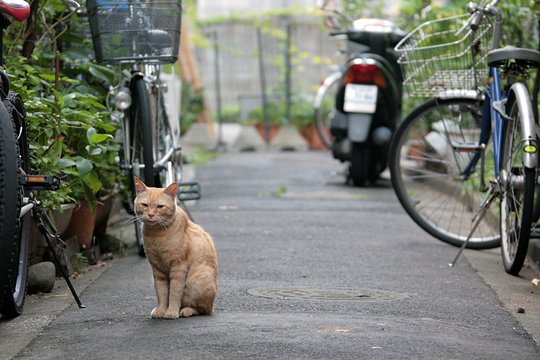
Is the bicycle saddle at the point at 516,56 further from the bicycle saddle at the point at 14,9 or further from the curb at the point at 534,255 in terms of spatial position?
the bicycle saddle at the point at 14,9

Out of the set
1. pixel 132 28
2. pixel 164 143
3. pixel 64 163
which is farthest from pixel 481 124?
pixel 64 163

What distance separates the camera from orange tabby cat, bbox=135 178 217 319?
14.8 feet

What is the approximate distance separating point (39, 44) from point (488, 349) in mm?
3731

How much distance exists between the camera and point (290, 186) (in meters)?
10.9

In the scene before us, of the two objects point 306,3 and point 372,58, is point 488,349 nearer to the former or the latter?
point 372,58

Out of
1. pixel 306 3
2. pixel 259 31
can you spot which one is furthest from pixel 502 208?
pixel 306 3

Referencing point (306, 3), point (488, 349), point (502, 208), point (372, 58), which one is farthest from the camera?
point (306, 3)

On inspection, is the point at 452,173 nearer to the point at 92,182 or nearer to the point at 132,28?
the point at 132,28

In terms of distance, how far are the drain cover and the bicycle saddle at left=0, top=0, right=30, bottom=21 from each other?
1.62m

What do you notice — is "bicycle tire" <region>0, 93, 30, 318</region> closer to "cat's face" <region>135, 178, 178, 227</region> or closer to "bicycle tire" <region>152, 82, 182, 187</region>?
"cat's face" <region>135, 178, 178, 227</region>

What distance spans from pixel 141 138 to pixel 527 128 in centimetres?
215

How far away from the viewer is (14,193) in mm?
4020

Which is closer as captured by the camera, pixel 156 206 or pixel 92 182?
pixel 156 206

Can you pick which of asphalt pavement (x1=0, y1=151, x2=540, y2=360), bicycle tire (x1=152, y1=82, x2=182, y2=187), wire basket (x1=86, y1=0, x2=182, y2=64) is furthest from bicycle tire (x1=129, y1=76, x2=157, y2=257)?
asphalt pavement (x1=0, y1=151, x2=540, y2=360)
